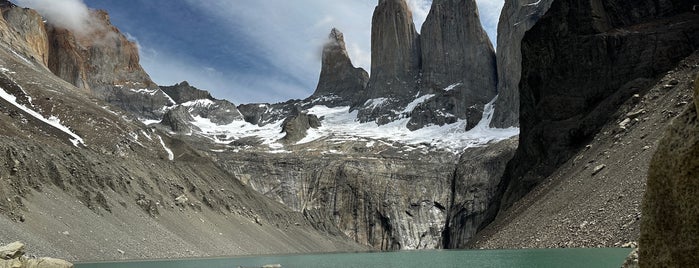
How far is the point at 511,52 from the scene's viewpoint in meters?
178

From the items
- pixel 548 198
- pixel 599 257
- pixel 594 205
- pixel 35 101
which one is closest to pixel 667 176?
pixel 599 257

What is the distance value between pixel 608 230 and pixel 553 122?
36.5m

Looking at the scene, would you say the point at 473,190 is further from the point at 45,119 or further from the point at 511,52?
the point at 45,119

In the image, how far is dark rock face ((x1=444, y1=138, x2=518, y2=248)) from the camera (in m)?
135

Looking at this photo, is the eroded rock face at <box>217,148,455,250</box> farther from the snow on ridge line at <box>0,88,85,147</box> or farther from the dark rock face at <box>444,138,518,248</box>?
the snow on ridge line at <box>0,88,85,147</box>

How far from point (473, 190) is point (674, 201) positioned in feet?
450

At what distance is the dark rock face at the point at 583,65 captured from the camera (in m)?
65.8

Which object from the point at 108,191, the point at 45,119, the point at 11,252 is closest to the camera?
the point at 11,252

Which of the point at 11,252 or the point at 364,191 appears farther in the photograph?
the point at 364,191

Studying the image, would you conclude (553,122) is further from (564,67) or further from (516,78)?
(516,78)

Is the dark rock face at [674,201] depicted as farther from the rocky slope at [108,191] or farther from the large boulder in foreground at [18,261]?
the rocky slope at [108,191]

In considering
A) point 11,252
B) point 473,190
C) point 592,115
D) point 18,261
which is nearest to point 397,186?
point 473,190

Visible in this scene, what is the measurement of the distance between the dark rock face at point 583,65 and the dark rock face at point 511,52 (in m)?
88.3

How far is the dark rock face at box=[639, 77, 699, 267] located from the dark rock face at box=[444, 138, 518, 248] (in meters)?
129
